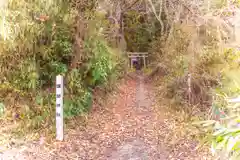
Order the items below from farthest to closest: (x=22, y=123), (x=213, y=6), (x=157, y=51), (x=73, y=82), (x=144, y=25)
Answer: (x=144, y=25) < (x=157, y=51) < (x=213, y=6) < (x=73, y=82) < (x=22, y=123)

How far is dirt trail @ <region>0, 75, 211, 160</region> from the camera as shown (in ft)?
12.2

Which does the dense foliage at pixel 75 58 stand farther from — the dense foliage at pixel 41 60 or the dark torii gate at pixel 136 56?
the dark torii gate at pixel 136 56

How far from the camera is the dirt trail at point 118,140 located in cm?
373

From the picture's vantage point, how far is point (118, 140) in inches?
173

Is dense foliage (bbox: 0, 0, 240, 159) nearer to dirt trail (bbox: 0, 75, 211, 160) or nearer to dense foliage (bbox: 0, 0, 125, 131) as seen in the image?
dense foliage (bbox: 0, 0, 125, 131)

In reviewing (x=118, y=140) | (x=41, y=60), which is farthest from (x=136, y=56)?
(x=118, y=140)

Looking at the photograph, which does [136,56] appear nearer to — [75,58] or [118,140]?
[75,58]

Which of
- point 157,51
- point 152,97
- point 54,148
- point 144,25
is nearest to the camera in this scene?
point 54,148

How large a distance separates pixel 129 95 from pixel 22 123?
4182 millimetres

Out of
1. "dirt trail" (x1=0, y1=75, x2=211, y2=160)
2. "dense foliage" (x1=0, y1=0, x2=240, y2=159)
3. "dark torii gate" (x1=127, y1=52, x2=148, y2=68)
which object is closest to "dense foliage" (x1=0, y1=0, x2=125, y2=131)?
"dense foliage" (x1=0, y1=0, x2=240, y2=159)

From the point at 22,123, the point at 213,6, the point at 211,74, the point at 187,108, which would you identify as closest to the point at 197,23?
the point at 213,6

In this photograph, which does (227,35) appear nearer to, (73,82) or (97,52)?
(97,52)

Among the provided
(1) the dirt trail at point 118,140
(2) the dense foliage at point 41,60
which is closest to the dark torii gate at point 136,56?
(1) the dirt trail at point 118,140

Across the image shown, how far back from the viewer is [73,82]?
4676 millimetres
